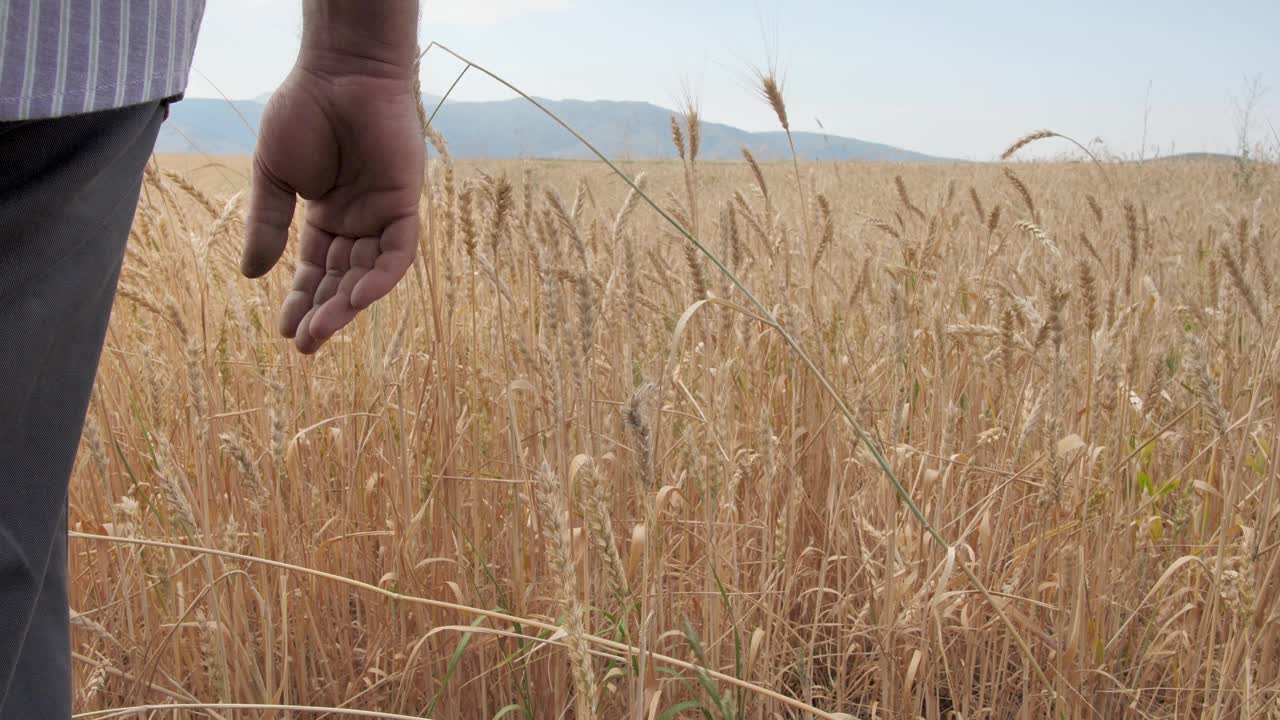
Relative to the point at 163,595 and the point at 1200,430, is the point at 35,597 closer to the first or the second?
the point at 163,595

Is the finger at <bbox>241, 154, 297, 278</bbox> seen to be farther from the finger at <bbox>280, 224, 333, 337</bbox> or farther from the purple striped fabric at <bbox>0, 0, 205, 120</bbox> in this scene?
the purple striped fabric at <bbox>0, 0, 205, 120</bbox>

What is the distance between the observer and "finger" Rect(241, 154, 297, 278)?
901mm

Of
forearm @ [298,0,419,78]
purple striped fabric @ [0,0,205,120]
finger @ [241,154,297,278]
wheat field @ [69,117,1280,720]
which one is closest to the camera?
purple striped fabric @ [0,0,205,120]

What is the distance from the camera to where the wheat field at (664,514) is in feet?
3.53

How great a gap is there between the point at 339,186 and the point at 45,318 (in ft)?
1.56

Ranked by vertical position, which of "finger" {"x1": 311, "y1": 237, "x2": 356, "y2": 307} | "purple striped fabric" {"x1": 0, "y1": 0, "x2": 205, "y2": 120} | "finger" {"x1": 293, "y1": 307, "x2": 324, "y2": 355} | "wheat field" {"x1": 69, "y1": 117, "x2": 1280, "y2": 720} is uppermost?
"purple striped fabric" {"x1": 0, "y1": 0, "x2": 205, "y2": 120}

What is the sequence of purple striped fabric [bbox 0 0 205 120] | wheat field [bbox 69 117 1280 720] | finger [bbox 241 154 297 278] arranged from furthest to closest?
wheat field [bbox 69 117 1280 720], finger [bbox 241 154 297 278], purple striped fabric [bbox 0 0 205 120]

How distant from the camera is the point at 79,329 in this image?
524 millimetres

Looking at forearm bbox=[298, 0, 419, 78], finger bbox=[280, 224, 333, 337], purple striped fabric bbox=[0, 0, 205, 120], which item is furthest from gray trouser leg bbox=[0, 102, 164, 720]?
finger bbox=[280, 224, 333, 337]

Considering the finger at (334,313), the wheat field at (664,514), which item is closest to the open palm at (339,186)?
the finger at (334,313)

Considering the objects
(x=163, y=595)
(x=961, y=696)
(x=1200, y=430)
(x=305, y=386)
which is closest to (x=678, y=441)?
(x=961, y=696)

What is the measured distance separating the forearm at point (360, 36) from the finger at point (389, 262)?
0.15 metres

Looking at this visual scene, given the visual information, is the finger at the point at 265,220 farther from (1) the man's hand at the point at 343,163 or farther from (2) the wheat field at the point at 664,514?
(2) the wheat field at the point at 664,514

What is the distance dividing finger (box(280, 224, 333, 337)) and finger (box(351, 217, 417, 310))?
103 millimetres
